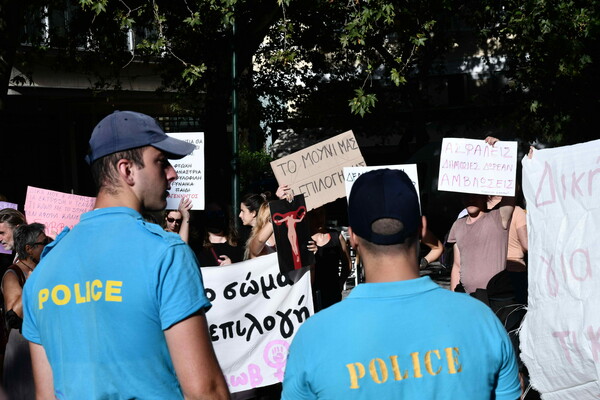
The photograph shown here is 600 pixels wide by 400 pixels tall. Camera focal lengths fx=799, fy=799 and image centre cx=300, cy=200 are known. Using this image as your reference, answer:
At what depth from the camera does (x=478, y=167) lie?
6.51m

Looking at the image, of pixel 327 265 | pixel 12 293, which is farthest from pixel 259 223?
pixel 12 293

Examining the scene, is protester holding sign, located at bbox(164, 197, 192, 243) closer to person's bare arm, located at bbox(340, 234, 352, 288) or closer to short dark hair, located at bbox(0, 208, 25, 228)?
short dark hair, located at bbox(0, 208, 25, 228)

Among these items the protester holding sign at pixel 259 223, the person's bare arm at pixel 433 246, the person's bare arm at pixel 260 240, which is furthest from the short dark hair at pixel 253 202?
the person's bare arm at pixel 433 246

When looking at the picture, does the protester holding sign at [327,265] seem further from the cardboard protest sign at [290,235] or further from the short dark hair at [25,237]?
the short dark hair at [25,237]

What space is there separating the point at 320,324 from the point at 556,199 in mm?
2670

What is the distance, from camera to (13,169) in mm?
18156

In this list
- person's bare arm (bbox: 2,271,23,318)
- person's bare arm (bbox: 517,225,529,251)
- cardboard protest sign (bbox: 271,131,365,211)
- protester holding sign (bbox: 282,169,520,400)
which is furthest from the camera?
cardboard protest sign (bbox: 271,131,365,211)

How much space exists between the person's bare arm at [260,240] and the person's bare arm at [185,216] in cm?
57

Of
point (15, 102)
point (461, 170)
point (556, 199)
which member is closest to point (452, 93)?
point (15, 102)

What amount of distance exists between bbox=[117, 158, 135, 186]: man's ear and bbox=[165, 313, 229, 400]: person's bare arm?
46 cm

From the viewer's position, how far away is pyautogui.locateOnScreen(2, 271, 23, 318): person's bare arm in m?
5.20

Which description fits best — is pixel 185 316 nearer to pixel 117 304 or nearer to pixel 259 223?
pixel 117 304

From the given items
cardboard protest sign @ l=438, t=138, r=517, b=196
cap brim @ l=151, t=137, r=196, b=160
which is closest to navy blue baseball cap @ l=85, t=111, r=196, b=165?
cap brim @ l=151, t=137, r=196, b=160

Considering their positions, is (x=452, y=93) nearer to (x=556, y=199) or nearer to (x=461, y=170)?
(x=461, y=170)
